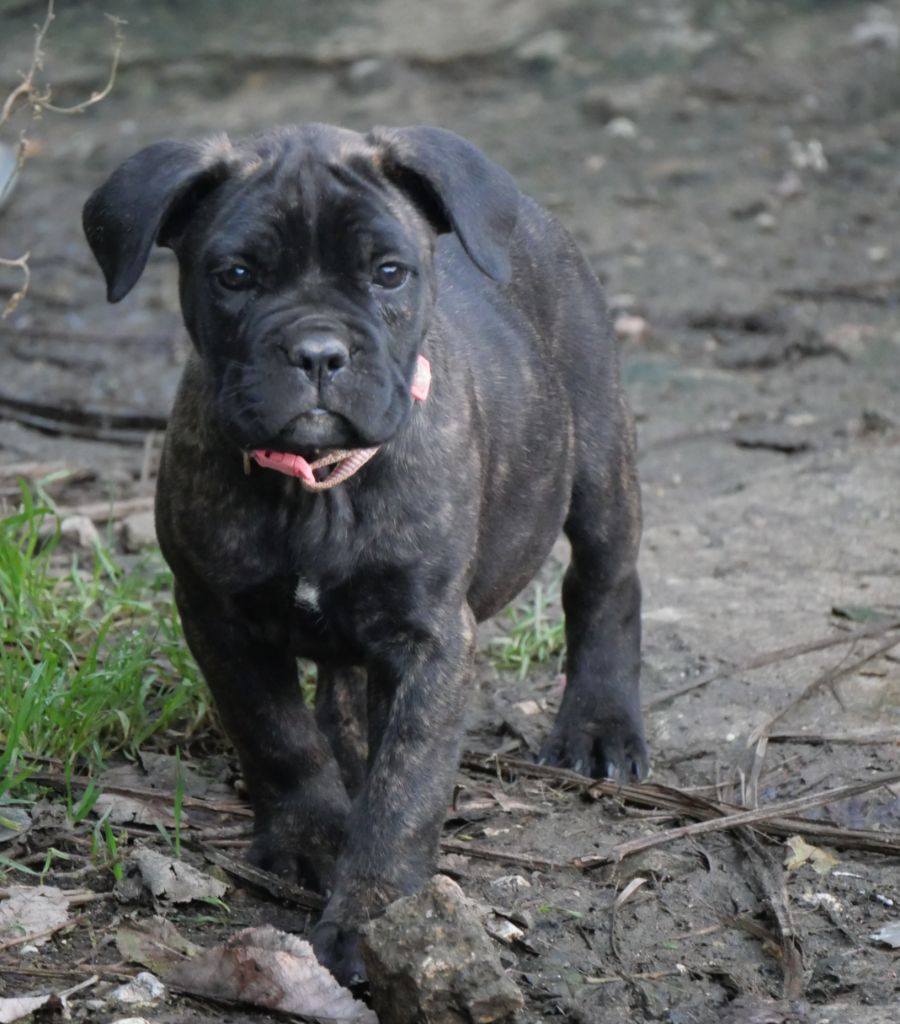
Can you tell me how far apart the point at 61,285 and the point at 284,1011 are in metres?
7.31

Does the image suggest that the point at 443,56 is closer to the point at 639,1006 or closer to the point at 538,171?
the point at 538,171

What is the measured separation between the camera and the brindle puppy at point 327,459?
4461 mm

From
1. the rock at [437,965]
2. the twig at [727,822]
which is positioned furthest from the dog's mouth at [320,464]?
the twig at [727,822]

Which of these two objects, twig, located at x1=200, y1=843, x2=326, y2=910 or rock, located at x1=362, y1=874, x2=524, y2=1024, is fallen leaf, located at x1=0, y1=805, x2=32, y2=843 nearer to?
twig, located at x1=200, y1=843, x2=326, y2=910

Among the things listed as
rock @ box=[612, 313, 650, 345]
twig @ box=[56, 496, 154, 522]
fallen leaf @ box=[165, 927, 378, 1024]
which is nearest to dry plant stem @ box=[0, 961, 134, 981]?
fallen leaf @ box=[165, 927, 378, 1024]

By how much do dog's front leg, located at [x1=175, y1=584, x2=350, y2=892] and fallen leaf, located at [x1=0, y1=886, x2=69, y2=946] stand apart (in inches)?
23.9

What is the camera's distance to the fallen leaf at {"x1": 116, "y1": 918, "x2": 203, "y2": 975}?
4387 millimetres

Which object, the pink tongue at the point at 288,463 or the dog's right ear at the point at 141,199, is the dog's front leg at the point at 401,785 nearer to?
the pink tongue at the point at 288,463

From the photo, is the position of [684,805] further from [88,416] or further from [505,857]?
[88,416]

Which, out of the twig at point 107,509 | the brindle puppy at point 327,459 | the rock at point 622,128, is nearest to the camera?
the brindle puppy at point 327,459

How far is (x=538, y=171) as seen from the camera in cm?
1202

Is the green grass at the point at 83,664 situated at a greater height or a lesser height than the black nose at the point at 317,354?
lesser

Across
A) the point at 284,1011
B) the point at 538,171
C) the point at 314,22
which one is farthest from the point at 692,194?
the point at 284,1011

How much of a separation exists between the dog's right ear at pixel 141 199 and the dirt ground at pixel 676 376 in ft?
5.37
